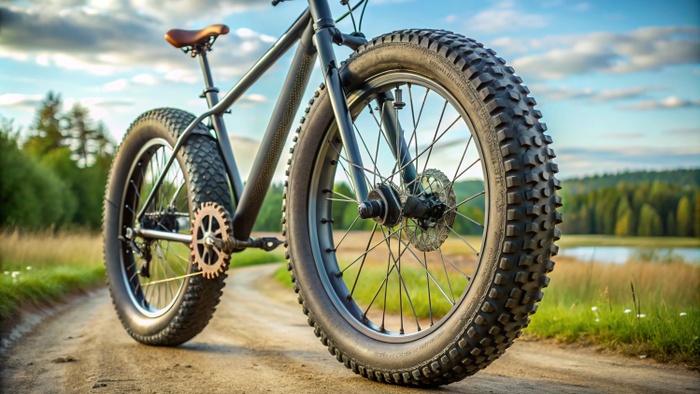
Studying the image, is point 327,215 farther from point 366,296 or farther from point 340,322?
point 366,296

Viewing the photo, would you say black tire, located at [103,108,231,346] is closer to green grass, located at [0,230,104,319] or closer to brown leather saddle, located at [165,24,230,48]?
brown leather saddle, located at [165,24,230,48]

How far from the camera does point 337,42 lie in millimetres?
3461

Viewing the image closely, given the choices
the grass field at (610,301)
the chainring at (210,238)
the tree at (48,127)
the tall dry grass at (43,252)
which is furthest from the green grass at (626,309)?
the tree at (48,127)

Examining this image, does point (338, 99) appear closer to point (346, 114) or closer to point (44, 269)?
point (346, 114)

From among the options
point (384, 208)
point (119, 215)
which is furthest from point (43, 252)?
point (384, 208)

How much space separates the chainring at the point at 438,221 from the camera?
2.80m

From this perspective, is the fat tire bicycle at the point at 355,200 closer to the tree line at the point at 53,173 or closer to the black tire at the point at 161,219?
the black tire at the point at 161,219

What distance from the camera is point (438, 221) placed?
9.31ft

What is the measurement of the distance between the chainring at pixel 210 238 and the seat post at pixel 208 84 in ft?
2.92

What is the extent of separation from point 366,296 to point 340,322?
15.8ft

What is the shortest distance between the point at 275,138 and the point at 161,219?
1.30 m

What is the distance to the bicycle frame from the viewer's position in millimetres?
3135

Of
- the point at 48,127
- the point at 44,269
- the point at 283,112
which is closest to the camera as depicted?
the point at 283,112

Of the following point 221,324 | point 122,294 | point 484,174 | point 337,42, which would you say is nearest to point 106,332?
point 122,294
